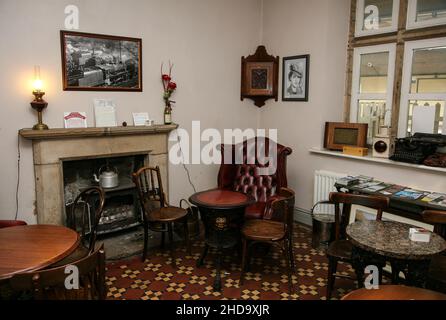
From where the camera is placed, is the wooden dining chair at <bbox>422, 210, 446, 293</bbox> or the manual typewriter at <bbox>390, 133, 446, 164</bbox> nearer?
the wooden dining chair at <bbox>422, 210, 446, 293</bbox>

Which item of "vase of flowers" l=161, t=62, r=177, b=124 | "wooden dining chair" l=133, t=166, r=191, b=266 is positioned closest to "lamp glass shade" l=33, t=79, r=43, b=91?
"wooden dining chair" l=133, t=166, r=191, b=266

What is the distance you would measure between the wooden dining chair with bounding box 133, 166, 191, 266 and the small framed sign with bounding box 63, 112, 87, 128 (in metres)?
0.71

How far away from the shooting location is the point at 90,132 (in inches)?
133

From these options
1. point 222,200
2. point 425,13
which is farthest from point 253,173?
point 425,13

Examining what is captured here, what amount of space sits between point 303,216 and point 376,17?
239 cm

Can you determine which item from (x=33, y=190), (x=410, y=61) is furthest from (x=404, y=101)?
(x=33, y=190)

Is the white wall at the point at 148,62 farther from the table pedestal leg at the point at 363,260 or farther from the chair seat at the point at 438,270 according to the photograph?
the chair seat at the point at 438,270

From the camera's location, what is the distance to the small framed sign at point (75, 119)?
3.34m

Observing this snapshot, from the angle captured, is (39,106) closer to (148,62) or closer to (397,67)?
(148,62)

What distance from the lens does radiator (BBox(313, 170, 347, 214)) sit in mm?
3858

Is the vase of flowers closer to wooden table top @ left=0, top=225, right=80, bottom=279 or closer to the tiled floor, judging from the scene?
the tiled floor

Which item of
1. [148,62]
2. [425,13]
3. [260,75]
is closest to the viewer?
[425,13]

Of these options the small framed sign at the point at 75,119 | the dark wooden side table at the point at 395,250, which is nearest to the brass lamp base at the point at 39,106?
the small framed sign at the point at 75,119

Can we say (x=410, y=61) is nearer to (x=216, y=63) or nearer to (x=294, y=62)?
(x=294, y=62)
